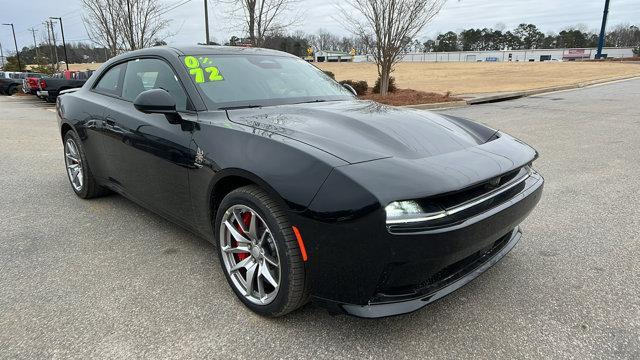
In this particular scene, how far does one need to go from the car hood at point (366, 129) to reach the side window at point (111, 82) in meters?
1.67

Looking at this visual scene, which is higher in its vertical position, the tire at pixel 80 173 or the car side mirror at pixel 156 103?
the car side mirror at pixel 156 103

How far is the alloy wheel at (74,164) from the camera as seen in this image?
452 centimetres

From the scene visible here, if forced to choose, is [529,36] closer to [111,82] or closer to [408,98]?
[408,98]

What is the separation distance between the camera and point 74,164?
4695 millimetres

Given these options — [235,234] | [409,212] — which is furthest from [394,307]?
[235,234]

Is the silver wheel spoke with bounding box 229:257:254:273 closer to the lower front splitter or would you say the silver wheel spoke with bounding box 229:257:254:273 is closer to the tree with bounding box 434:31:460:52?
the lower front splitter

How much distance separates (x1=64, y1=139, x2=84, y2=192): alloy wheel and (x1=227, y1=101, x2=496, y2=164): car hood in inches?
99.4

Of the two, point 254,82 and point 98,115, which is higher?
point 254,82

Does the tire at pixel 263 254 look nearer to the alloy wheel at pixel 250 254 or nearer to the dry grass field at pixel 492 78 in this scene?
the alloy wheel at pixel 250 254

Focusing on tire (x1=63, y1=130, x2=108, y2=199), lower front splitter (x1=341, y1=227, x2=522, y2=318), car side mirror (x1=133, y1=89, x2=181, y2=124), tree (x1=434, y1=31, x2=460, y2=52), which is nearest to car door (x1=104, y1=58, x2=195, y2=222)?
car side mirror (x1=133, y1=89, x2=181, y2=124)

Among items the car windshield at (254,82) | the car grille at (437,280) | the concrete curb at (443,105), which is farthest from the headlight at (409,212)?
the concrete curb at (443,105)

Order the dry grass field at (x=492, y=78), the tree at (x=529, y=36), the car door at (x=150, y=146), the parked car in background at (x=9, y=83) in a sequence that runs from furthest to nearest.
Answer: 1. the tree at (x=529, y=36)
2. the parked car in background at (x=9, y=83)
3. the dry grass field at (x=492, y=78)
4. the car door at (x=150, y=146)

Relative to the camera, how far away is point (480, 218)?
2.09 metres

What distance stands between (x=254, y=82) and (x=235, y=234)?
4.30 ft
